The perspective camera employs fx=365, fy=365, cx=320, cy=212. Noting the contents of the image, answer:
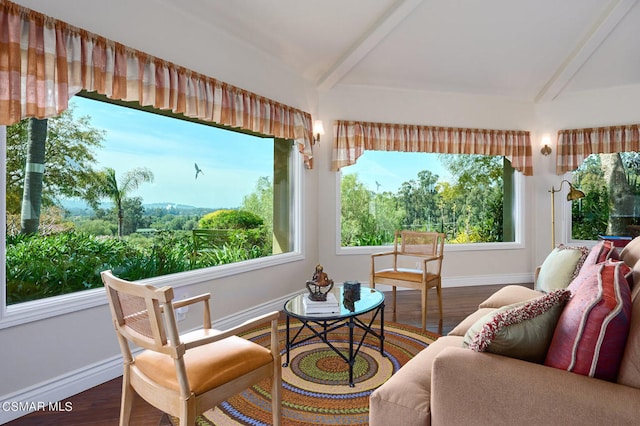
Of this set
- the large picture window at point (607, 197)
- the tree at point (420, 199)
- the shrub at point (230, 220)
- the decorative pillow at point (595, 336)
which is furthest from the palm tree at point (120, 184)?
the large picture window at point (607, 197)

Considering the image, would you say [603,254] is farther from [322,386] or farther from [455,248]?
[455,248]

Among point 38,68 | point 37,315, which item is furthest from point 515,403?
point 38,68

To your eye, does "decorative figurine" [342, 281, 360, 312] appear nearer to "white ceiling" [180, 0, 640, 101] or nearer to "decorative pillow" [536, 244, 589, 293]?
"decorative pillow" [536, 244, 589, 293]

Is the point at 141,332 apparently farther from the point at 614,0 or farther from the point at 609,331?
the point at 614,0

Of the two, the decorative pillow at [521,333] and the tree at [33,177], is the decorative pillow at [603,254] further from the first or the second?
the tree at [33,177]

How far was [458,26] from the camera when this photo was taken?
3.79 meters

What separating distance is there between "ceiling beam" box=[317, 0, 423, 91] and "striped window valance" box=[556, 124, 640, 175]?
3.06 metres

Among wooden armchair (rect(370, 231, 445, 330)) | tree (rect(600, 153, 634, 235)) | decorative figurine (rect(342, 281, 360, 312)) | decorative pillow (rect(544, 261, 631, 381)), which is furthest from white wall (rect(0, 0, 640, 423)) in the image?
decorative pillow (rect(544, 261, 631, 381))

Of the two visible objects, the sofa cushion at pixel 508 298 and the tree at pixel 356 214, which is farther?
the tree at pixel 356 214

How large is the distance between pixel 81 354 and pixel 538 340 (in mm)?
2502

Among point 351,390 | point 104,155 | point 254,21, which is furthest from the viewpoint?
point 254,21

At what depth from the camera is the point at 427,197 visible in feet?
16.8

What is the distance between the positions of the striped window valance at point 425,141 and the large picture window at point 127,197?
89cm
